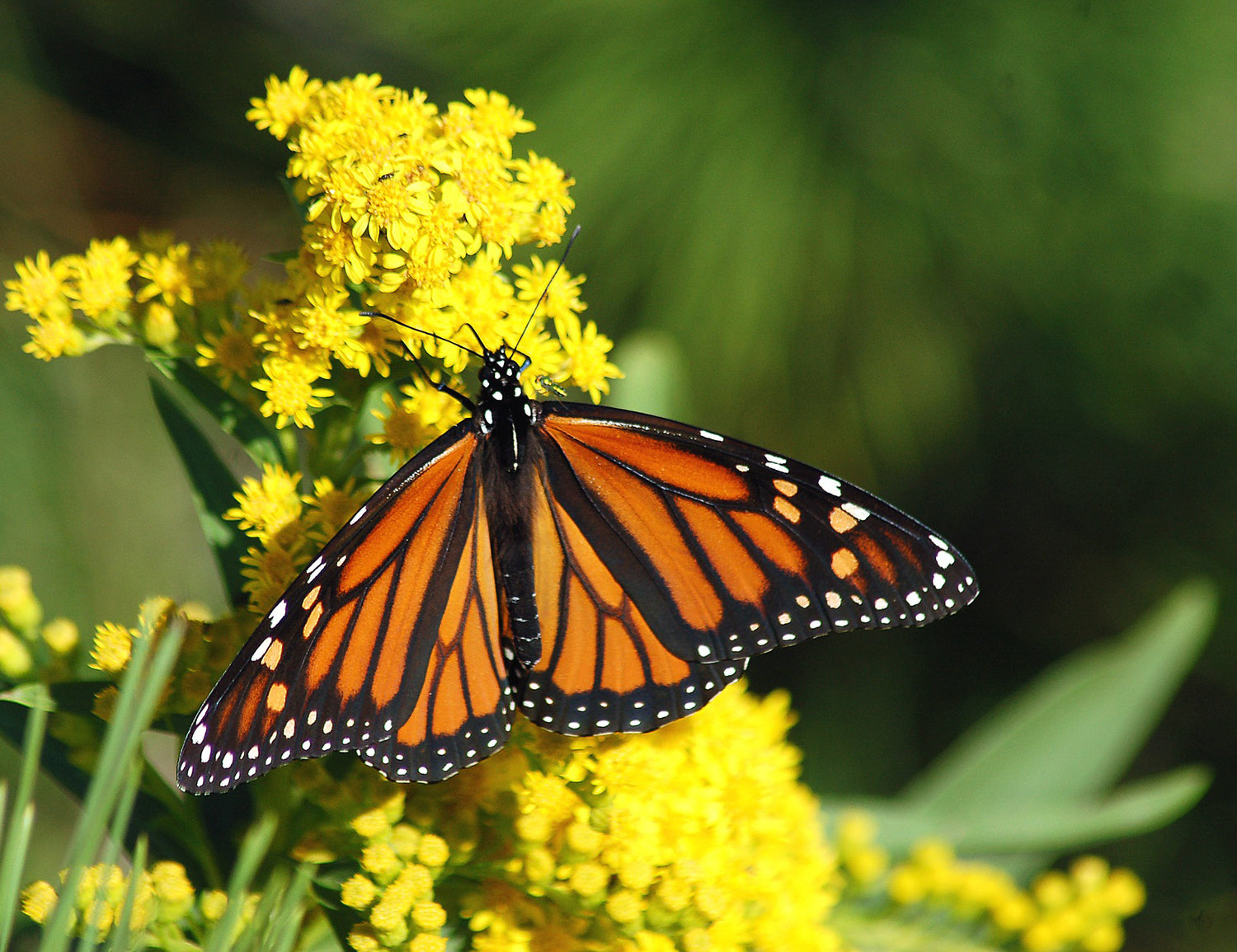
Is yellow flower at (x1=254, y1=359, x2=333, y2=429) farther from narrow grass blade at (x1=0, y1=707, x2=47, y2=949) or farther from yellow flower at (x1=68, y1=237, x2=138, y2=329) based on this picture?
narrow grass blade at (x1=0, y1=707, x2=47, y2=949)

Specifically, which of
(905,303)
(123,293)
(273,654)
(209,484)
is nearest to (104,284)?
(123,293)

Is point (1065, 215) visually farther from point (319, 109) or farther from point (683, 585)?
point (319, 109)

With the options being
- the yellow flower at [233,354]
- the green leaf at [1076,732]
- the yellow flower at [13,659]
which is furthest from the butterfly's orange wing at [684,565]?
the green leaf at [1076,732]

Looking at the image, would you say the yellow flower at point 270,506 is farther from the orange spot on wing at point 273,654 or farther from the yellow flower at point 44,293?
the yellow flower at point 44,293

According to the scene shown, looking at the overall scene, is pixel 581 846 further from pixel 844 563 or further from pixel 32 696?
pixel 32 696

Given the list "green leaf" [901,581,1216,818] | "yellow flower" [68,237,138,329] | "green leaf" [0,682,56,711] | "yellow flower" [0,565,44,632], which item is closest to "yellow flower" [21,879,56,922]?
"green leaf" [0,682,56,711]

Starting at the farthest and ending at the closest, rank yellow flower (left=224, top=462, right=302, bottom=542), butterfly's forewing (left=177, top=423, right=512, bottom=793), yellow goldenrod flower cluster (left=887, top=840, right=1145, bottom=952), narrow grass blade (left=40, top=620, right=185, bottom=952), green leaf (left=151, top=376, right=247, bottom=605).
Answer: yellow goldenrod flower cluster (left=887, top=840, right=1145, bottom=952)
green leaf (left=151, top=376, right=247, bottom=605)
yellow flower (left=224, top=462, right=302, bottom=542)
butterfly's forewing (left=177, top=423, right=512, bottom=793)
narrow grass blade (left=40, top=620, right=185, bottom=952)
